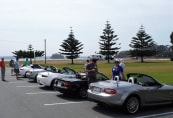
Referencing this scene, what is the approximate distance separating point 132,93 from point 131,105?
391 millimetres

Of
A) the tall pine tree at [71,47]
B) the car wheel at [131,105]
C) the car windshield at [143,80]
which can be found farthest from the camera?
the tall pine tree at [71,47]

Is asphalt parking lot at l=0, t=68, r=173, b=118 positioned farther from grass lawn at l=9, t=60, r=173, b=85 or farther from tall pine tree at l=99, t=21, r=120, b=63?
tall pine tree at l=99, t=21, r=120, b=63

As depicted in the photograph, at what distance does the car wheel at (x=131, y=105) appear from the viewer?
31.0 ft

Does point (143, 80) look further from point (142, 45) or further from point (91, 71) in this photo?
point (142, 45)

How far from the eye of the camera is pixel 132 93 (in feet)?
31.2

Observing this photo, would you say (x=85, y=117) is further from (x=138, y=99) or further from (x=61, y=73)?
(x=61, y=73)

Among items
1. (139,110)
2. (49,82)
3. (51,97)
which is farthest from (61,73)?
(139,110)

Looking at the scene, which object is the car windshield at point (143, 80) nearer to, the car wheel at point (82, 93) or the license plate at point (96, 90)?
the license plate at point (96, 90)

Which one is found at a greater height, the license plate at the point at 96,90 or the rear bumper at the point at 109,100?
the license plate at the point at 96,90

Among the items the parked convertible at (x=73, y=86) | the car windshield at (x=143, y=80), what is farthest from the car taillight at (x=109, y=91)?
the parked convertible at (x=73, y=86)

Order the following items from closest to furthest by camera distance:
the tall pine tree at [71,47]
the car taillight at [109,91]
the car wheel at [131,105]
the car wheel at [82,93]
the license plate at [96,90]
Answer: the car taillight at [109,91] → the car wheel at [131,105] → the license plate at [96,90] → the car wheel at [82,93] → the tall pine tree at [71,47]

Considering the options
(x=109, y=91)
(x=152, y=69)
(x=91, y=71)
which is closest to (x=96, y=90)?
(x=109, y=91)

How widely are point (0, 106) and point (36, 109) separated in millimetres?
1340

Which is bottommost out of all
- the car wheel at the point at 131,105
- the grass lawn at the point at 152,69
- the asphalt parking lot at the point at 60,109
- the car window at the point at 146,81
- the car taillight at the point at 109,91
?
the asphalt parking lot at the point at 60,109
